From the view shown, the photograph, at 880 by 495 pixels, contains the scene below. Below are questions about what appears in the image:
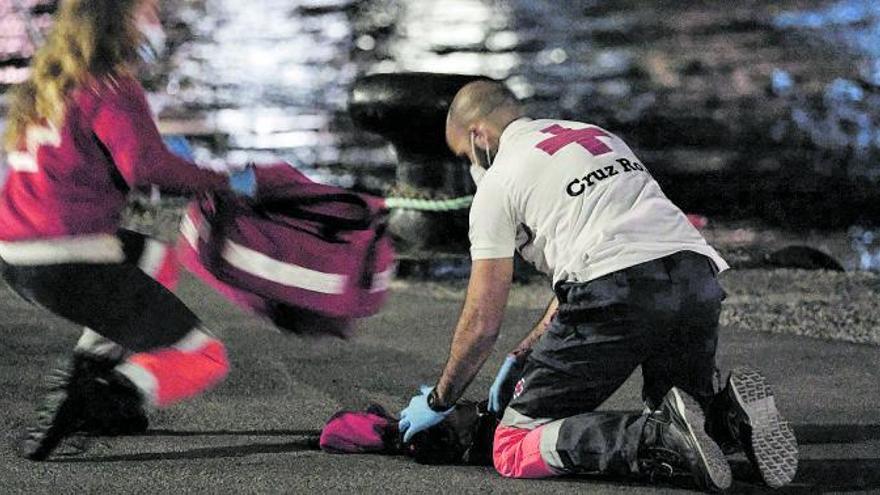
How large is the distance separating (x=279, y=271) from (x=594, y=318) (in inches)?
47.2

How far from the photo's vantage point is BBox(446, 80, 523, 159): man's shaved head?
4512 mm

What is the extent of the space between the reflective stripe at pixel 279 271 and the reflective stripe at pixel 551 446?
1.09m

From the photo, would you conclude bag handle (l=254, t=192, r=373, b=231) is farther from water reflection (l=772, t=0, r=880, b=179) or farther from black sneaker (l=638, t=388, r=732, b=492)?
water reflection (l=772, t=0, r=880, b=179)

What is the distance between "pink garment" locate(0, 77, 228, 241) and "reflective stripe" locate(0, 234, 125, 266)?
0.07 ft

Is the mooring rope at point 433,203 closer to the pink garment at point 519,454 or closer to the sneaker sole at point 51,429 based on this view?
the sneaker sole at point 51,429

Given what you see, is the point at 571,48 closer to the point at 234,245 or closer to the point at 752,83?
the point at 752,83

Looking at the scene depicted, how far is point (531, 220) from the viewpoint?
4320mm

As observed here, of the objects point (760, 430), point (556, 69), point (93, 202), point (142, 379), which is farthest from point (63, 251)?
point (556, 69)

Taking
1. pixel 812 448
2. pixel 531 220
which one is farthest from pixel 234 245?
pixel 812 448

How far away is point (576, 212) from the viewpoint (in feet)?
14.0

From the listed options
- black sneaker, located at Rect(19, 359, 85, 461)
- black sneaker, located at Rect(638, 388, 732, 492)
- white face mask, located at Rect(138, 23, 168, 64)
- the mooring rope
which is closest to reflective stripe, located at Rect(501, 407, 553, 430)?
black sneaker, located at Rect(638, 388, 732, 492)

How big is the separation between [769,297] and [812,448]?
3.48 meters

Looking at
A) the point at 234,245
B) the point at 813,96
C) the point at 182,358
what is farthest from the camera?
the point at 813,96

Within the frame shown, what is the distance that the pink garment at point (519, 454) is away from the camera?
427 centimetres
